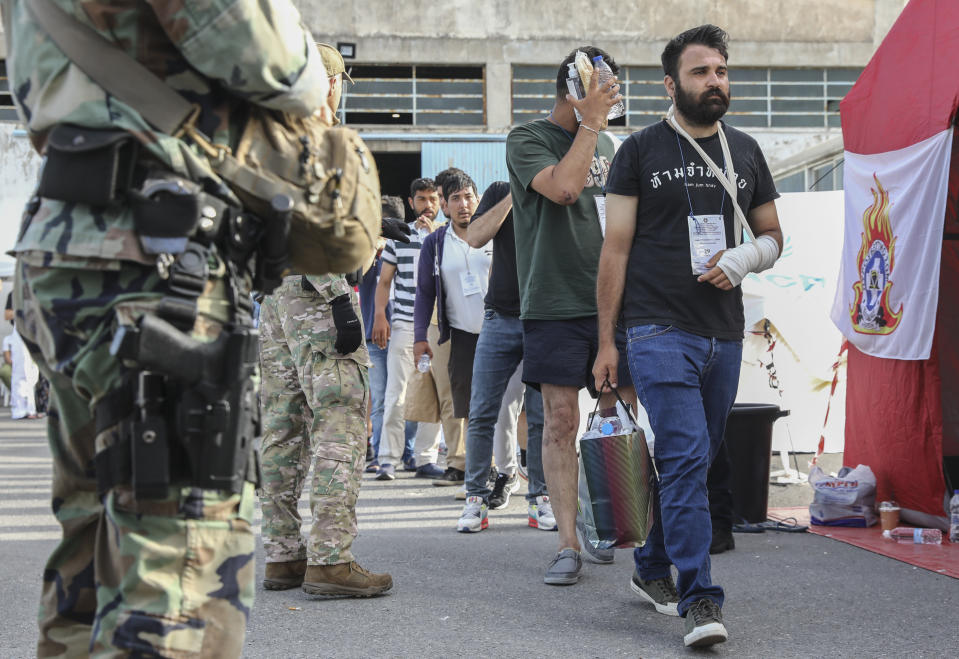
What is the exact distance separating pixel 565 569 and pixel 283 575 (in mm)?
1232

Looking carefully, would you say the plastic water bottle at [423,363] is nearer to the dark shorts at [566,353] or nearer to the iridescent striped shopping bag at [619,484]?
the dark shorts at [566,353]

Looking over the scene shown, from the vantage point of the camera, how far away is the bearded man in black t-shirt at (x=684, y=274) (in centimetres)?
418

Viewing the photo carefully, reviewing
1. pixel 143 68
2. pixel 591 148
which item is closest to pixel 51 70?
pixel 143 68

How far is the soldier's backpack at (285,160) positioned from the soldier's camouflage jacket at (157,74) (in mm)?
27

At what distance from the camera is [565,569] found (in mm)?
5059

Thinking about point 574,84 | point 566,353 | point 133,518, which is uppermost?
point 574,84

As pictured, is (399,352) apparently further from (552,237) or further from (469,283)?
(552,237)

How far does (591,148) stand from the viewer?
203 inches

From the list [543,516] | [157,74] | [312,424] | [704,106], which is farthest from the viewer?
[543,516]

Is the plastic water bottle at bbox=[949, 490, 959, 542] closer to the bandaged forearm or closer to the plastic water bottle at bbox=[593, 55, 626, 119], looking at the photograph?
the bandaged forearm

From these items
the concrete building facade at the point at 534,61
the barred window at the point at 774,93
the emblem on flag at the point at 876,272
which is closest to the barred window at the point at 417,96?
the concrete building facade at the point at 534,61

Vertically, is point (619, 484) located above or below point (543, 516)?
above

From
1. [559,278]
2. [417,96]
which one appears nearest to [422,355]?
[559,278]

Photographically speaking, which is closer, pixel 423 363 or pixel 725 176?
pixel 725 176
